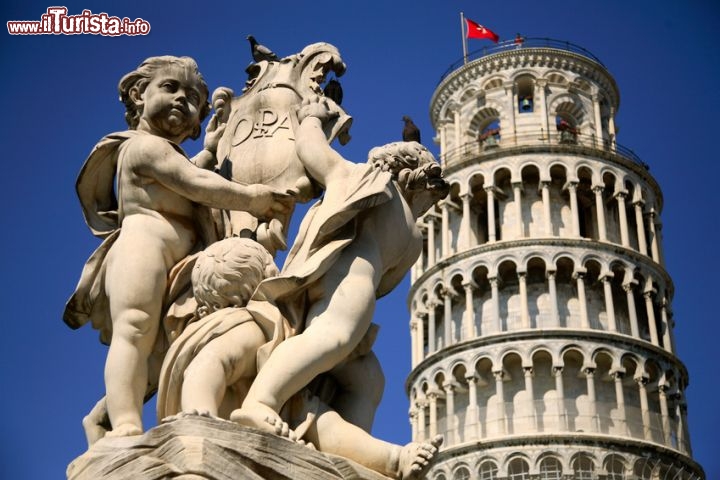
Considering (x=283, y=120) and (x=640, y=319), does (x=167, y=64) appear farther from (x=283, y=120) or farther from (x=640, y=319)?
(x=640, y=319)

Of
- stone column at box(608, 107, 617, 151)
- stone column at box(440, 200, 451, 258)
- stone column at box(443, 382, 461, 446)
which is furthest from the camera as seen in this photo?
stone column at box(608, 107, 617, 151)

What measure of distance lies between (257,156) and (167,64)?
1.62 ft

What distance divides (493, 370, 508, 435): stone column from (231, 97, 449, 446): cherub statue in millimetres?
38155

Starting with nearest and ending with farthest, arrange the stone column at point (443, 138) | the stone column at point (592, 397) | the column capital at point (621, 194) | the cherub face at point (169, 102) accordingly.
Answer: the cherub face at point (169, 102)
the stone column at point (592, 397)
the column capital at point (621, 194)
the stone column at point (443, 138)

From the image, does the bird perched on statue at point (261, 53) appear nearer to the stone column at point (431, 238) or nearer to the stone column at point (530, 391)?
the stone column at point (530, 391)

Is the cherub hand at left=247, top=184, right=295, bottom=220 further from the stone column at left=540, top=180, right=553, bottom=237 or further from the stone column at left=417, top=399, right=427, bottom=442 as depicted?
the stone column at left=540, top=180, right=553, bottom=237

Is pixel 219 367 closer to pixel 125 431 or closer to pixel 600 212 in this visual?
pixel 125 431

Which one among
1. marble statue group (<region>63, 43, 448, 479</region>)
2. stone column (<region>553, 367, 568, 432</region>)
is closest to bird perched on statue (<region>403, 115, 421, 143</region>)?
marble statue group (<region>63, 43, 448, 479</region>)

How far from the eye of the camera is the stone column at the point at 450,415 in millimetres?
43094

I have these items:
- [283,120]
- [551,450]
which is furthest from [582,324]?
[283,120]

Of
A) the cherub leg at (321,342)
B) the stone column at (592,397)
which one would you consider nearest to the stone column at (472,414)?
the stone column at (592,397)

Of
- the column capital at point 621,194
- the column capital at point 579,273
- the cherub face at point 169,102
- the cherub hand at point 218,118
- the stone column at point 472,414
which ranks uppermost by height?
the column capital at point 621,194

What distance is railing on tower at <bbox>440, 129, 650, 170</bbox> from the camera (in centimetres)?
4697

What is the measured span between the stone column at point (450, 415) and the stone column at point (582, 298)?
5519mm
